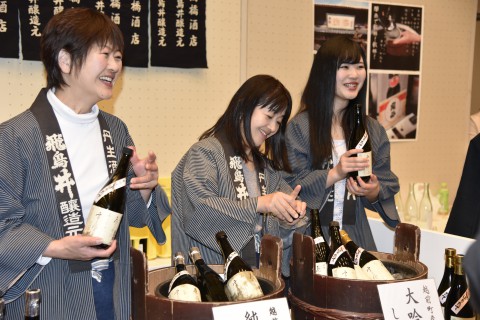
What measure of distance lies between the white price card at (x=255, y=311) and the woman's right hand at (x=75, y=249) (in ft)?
1.11

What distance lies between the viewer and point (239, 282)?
1.36m

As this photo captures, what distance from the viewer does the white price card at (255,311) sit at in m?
1.18

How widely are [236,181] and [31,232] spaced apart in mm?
591

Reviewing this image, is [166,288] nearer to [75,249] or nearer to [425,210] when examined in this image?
[75,249]

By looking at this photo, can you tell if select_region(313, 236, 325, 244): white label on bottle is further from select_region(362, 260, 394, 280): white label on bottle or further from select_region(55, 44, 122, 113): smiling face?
select_region(55, 44, 122, 113): smiling face

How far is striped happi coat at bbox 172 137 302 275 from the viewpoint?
162 cm

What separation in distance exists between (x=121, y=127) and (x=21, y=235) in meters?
0.46

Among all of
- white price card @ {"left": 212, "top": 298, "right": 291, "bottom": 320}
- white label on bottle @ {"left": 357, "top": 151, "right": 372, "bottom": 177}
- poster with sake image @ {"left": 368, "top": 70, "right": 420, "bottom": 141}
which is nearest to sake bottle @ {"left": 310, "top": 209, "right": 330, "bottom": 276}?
white label on bottle @ {"left": 357, "top": 151, "right": 372, "bottom": 177}

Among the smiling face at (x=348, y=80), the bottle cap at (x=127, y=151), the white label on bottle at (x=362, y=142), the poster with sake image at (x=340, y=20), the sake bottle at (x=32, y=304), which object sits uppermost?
the poster with sake image at (x=340, y=20)

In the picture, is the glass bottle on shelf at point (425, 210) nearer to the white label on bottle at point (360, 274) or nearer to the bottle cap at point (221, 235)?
A: the white label on bottle at point (360, 274)

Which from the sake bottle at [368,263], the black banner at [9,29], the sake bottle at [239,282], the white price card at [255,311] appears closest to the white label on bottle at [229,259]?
the sake bottle at [239,282]

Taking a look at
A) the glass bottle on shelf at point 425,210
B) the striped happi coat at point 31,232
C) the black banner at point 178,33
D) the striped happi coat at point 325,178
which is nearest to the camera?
the striped happi coat at point 31,232

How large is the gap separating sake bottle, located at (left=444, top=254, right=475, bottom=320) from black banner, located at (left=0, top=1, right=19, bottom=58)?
1935 mm

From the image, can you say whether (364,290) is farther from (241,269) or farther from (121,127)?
(121,127)
